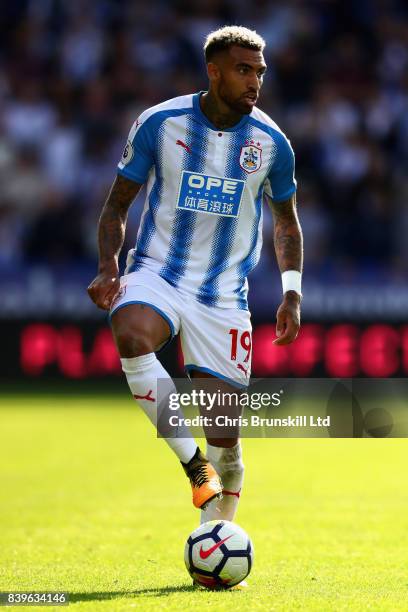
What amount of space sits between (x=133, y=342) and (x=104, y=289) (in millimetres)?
265

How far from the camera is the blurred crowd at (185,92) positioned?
15133 mm

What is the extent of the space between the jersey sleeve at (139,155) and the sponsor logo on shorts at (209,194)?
0.18m

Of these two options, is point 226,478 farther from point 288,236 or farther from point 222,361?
point 288,236

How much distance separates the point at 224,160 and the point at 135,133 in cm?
43

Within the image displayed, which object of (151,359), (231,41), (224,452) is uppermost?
(231,41)

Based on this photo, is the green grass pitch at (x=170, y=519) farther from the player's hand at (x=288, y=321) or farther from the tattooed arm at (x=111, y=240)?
the tattooed arm at (x=111, y=240)

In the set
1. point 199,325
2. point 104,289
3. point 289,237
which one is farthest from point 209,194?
point 104,289

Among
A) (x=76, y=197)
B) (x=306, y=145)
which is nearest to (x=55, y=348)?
(x=76, y=197)

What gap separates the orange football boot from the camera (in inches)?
192

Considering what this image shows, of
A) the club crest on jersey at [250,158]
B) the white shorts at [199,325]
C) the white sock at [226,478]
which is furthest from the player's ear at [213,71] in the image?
the white sock at [226,478]

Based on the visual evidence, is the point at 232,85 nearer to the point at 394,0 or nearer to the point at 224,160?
the point at 224,160

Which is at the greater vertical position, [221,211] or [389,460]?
[221,211]

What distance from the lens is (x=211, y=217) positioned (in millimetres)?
5578

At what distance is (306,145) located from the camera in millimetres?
16141
